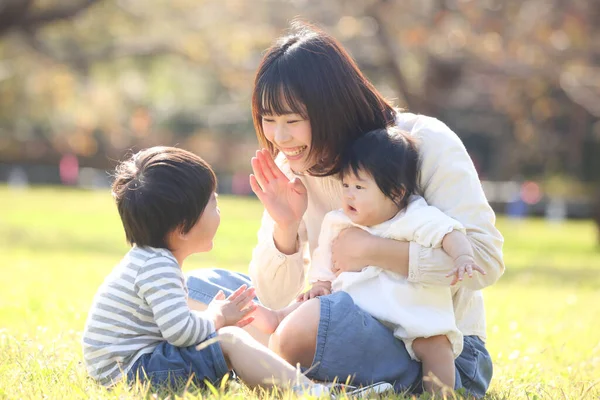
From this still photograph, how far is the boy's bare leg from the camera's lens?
2.80m

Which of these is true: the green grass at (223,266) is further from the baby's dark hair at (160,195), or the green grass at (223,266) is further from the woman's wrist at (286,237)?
the woman's wrist at (286,237)

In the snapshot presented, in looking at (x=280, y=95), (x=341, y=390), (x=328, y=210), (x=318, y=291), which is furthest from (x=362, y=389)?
(x=280, y=95)

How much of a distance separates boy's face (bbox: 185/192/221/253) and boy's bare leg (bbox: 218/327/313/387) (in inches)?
14.2

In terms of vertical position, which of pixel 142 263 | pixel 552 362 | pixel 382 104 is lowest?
pixel 552 362

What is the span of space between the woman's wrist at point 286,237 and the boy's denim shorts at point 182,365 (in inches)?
26.1

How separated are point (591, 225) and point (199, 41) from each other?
11602 mm

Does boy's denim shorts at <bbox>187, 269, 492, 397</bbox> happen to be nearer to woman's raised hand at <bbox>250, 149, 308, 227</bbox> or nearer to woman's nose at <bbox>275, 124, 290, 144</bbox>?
woman's raised hand at <bbox>250, 149, 308, 227</bbox>

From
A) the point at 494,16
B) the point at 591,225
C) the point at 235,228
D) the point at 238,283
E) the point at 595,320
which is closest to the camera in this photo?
the point at 238,283

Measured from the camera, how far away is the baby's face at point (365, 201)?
3.10m

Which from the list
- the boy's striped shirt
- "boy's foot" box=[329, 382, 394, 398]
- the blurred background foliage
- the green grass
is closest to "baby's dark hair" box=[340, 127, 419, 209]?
"boy's foot" box=[329, 382, 394, 398]

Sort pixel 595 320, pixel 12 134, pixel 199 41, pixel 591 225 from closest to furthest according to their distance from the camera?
1. pixel 595 320
2. pixel 199 41
3. pixel 591 225
4. pixel 12 134

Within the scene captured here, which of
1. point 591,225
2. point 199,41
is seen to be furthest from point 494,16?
point 591,225

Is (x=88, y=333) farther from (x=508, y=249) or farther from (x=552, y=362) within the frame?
(x=508, y=249)

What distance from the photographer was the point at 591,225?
2077 cm
